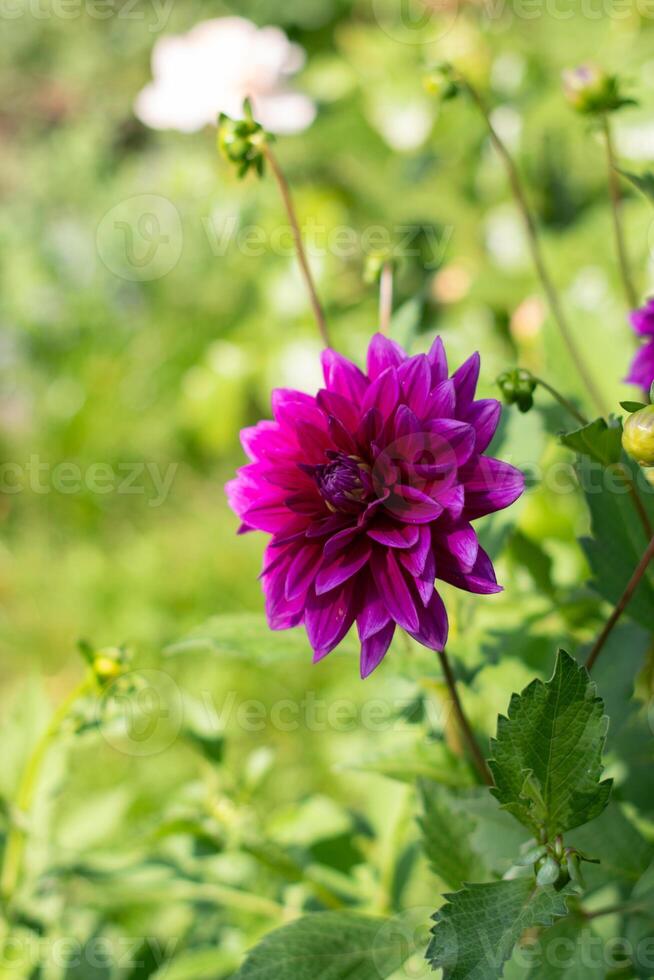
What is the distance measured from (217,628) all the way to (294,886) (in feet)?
0.80

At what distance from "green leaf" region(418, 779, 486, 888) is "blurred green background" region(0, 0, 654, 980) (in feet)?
0.22

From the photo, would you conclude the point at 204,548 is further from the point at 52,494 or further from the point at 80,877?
the point at 80,877

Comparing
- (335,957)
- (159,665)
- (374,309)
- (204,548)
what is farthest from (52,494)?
(335,957)

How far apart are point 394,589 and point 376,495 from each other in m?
0.05

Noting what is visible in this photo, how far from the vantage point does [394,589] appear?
0.44m

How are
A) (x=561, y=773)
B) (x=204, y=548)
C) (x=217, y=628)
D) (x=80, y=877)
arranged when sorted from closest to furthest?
(x=561, y=773), (x=217, y=628), (x=80, y=877), (x=204, y=548)

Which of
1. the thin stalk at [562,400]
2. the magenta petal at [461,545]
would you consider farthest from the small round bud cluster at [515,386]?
the magenta petal at [461,545]

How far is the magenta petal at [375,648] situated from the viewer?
44 centimetres

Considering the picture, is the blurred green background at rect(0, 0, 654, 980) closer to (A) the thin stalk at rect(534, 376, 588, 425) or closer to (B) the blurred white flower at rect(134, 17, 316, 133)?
(A) the thin stalk at rect(534, 376, 588, 425)

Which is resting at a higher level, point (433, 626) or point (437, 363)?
point (437, 363)

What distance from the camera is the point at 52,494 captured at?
1.87 meters
